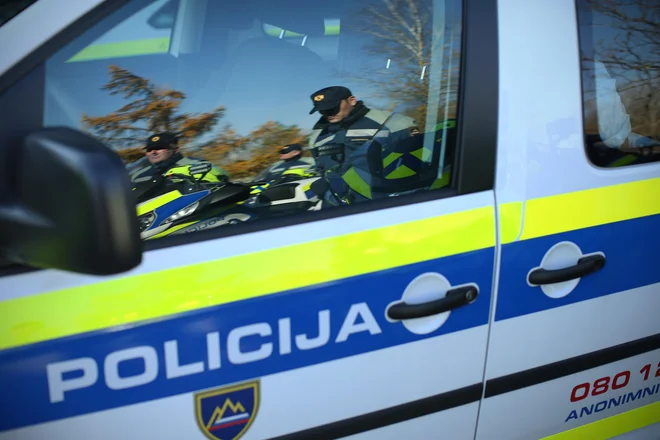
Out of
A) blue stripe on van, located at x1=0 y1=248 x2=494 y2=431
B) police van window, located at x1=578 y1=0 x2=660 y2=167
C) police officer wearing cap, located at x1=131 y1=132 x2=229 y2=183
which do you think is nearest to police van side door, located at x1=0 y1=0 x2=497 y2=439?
blue stripe on van, located at x1=0 y1=248 x2=494 y2=431

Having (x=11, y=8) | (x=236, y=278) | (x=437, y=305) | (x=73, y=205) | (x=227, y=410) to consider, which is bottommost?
(x=227, y=410)

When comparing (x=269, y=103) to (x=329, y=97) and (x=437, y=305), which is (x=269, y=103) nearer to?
(x=329, y=97)

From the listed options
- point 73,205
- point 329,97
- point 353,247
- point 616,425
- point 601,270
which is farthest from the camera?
point 616,425

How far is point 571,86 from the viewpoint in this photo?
1604 mm

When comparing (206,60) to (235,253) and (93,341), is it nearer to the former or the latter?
(235,253)

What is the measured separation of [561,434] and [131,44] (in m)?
1.44

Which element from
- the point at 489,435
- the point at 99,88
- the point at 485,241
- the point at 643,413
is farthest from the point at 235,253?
the point at 643,413

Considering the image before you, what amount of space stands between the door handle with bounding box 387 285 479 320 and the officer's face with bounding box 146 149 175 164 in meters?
0.58

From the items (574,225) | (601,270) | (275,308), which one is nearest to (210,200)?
(275,308)

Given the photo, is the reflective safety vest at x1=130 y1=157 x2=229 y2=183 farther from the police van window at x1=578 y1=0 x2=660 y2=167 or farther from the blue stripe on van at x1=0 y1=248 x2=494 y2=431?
the police van window at x1=578 y1=0 x2=660 y2=167

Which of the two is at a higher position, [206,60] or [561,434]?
[206,60]

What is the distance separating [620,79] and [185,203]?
3.81 ft

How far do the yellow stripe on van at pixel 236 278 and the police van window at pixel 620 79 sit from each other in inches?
16.1

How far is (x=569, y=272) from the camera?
1.62 m
